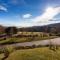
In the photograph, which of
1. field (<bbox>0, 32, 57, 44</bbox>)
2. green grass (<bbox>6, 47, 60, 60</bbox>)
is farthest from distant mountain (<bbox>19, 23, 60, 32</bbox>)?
green grass (<bbox>6, 47, 60, 60</bbox>)

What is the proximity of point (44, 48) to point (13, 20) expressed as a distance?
609 mm

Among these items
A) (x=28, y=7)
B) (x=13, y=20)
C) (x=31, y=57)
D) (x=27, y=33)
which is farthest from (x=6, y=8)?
(x=31, y=57)

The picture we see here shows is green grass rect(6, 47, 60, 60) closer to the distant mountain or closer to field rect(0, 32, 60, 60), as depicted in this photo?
field rect(0, 32, 60, 60)

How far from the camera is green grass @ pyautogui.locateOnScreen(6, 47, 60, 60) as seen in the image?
170 centimetres

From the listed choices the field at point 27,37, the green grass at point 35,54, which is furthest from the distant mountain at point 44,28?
the green grass at point 35,54

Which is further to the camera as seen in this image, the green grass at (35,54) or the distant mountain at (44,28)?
the distant mountain at (44,28)

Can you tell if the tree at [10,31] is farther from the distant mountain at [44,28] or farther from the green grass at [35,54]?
the green grass at [35,54]

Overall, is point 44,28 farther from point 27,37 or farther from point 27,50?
point 27,50

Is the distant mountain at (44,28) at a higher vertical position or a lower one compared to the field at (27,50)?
higher

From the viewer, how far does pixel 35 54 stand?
1.72 meters

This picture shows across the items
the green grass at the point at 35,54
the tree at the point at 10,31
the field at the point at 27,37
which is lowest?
the green grass at the point at 35,54

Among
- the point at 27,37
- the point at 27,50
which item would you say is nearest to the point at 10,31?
the point at 27,37

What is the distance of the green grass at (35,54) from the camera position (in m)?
1.70

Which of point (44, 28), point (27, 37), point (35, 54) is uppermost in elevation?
point (44, 28)
